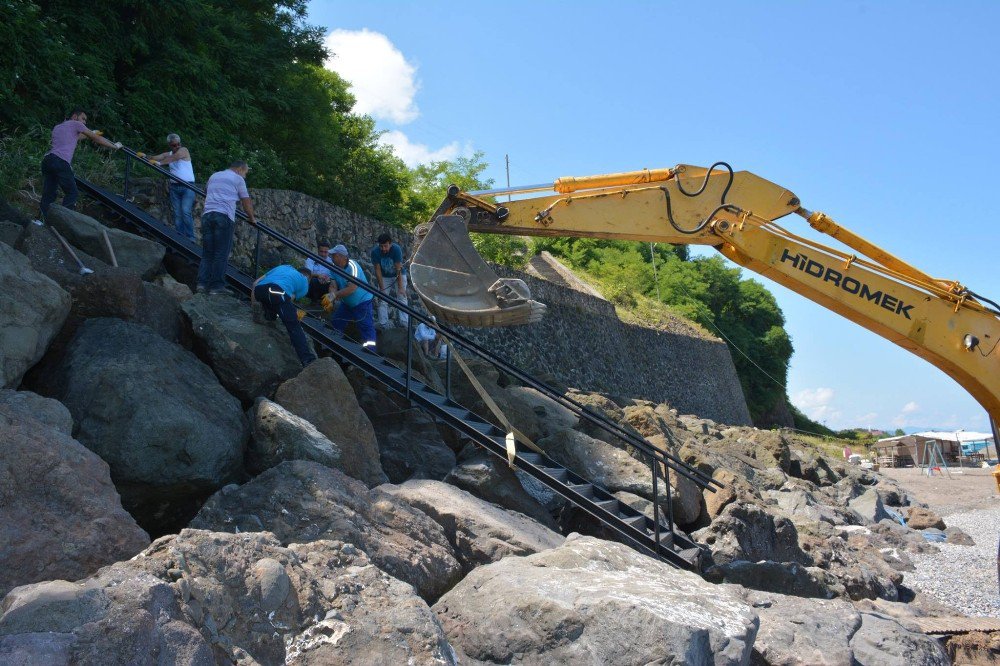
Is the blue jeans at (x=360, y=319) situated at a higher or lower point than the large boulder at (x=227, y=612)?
higher

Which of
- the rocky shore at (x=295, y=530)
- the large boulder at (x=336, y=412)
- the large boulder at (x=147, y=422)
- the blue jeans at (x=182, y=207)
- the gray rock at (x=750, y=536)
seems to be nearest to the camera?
the rocky shore at (x=295, y=530)

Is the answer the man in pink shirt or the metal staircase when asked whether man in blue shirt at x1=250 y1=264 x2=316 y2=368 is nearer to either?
the metal staircase

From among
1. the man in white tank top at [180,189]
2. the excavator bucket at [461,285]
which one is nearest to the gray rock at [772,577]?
the excavator bucket at [461,285]

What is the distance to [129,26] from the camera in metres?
15.3

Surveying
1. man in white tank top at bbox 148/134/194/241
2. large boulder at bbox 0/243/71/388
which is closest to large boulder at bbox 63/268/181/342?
large boulder at bbox 0/243/71/388

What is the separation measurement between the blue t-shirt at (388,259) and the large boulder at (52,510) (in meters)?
6.28

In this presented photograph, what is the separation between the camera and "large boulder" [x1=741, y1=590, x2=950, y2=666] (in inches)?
197

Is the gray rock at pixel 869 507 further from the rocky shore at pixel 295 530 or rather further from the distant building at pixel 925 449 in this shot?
the distant building at pixel 925 449

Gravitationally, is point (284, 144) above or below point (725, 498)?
above

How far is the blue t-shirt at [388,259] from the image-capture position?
35.2 feet

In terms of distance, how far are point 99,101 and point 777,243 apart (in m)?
11.4

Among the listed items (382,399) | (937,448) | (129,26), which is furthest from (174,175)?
(937,448)

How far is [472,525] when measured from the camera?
5895 millimetres

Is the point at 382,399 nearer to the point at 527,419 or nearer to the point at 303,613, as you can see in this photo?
the point at 527,419
